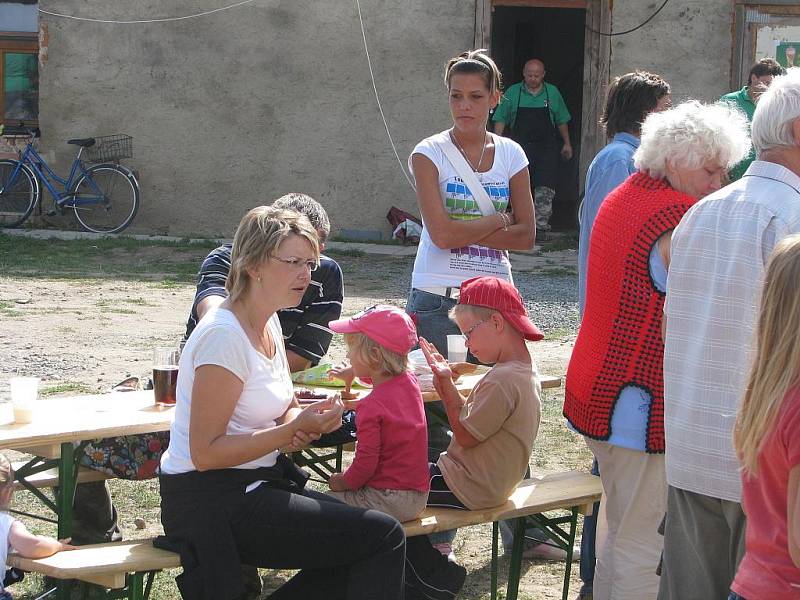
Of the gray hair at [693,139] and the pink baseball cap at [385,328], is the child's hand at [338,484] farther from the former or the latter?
the gray hair at [693,139]

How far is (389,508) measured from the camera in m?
3.76

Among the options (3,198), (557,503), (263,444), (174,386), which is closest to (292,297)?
(263,444)

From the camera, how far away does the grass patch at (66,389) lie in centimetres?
677

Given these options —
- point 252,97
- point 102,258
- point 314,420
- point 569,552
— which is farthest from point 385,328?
point 252,97

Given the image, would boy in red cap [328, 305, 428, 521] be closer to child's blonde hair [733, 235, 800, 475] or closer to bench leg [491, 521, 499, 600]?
bench leg [491, 521, 499, 600]

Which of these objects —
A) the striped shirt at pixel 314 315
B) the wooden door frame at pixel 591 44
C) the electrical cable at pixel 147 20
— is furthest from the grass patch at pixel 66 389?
the wooden door frame at pixel 591 44

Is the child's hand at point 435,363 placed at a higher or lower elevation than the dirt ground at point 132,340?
higher

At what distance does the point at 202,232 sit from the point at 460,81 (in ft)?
29.6

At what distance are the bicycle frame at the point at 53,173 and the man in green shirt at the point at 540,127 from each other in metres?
4.75

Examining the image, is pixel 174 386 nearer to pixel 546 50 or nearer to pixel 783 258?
pixel 783 258

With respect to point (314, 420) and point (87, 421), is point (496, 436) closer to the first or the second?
point (314, 420)

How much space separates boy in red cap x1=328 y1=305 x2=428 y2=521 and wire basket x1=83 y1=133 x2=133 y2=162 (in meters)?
9.85

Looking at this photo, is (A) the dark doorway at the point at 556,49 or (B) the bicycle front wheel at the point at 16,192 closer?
(B) the bicycle front wheel at the point at 16,192

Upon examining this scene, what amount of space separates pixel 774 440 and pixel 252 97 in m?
11.4
